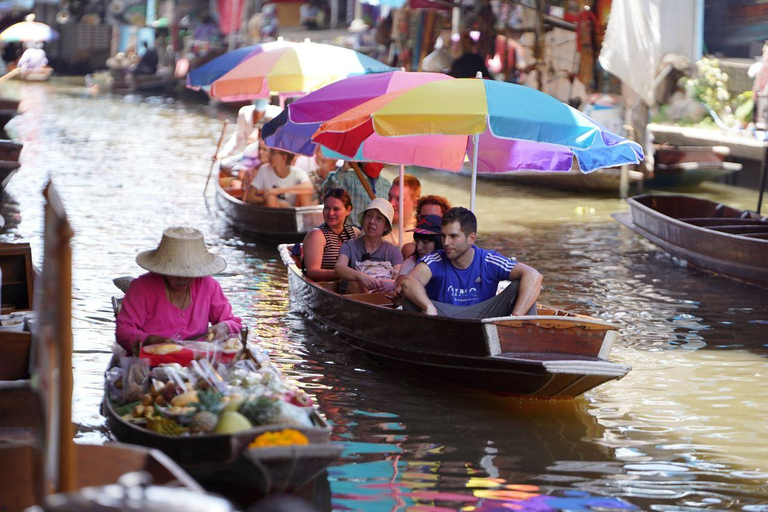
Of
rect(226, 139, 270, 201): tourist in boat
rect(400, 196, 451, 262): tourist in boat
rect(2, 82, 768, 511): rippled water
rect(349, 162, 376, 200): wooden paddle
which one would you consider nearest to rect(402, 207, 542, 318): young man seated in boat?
rect(2, 82, 768, 511): rippled water

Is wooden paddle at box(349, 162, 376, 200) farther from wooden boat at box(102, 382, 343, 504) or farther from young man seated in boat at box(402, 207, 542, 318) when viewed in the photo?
wooden boat at box(102, 382, 343, 504)

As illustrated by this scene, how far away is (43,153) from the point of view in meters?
20.8

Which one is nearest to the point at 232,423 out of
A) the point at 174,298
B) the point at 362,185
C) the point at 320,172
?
the point at 174,298

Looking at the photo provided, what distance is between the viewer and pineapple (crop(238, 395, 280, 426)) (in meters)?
5.05

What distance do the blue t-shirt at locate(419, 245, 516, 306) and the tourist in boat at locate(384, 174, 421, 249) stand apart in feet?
6.90

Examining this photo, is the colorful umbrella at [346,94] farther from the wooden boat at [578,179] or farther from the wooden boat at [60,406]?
the wooden boat at [578,179]

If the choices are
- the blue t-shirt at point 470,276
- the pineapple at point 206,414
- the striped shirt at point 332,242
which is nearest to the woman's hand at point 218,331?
the pineapple at point 206,414

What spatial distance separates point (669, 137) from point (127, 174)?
947 centimetres

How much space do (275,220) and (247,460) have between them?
8682 millimetres

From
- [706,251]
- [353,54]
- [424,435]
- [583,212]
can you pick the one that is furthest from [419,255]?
[583,212]

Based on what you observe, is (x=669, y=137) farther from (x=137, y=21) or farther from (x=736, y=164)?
(x=137, y=21)

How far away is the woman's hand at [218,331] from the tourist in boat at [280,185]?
Result: 6.76 metres

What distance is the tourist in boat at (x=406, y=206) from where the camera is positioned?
985 cm

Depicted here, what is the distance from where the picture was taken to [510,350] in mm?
7195
